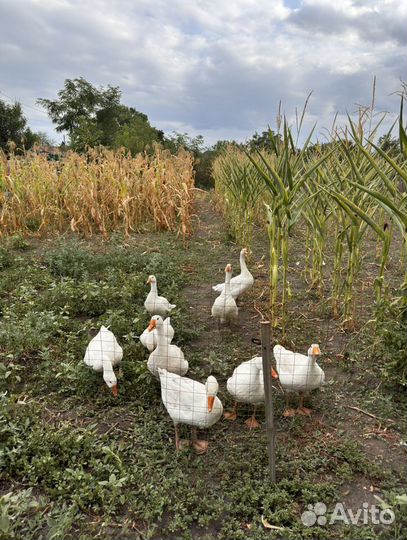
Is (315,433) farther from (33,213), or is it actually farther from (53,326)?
(33,213)

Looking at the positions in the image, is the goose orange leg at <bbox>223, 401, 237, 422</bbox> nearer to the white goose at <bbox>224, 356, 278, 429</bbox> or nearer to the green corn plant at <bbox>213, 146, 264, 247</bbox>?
the white goose at <bbox>224, 356, 278, 429</bbox>

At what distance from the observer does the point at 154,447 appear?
2.41 m

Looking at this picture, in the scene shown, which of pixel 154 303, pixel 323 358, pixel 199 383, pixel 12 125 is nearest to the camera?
pixel 199 383

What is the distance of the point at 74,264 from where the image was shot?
17.4 ft

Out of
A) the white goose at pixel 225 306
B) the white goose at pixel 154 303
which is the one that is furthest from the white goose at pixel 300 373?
the white goose at pixel 154 303

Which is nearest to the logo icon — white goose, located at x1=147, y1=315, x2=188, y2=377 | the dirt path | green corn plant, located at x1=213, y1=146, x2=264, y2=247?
the dirt path

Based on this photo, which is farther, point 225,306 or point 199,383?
point 225,306

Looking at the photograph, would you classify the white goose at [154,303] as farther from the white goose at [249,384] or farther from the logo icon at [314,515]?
the logo icon at [314,515]

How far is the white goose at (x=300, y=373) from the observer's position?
8.18ft

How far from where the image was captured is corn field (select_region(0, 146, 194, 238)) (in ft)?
24.1

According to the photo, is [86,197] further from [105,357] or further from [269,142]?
[105,357]

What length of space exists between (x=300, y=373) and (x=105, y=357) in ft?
4.74

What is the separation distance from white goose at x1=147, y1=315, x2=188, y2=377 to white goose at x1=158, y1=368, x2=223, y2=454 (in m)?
0.36

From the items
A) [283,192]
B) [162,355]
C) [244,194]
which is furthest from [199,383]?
[244,194]
